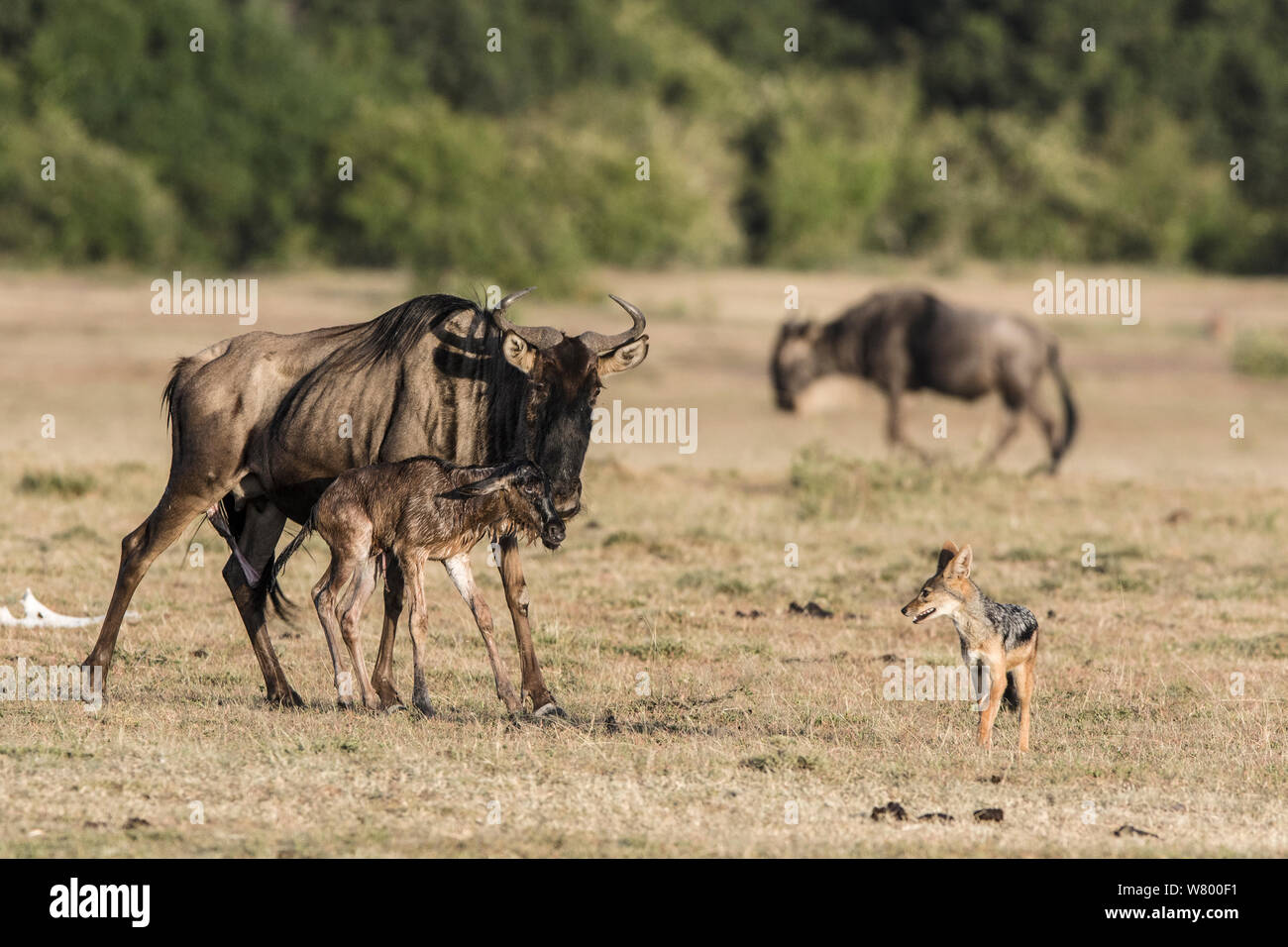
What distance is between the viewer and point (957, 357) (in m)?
21.0

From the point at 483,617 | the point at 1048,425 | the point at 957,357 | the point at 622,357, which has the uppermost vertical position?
the point at 957,357

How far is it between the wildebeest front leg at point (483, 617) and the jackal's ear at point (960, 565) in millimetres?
2066

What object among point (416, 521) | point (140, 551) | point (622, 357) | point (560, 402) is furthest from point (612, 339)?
point (140, 551)

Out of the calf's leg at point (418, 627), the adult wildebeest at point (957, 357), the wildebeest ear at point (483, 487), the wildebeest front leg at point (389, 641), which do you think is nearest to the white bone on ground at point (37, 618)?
the wildebeest front leg at point (389, 641)

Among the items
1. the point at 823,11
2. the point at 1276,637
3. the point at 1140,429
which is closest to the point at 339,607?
the point at 1276,637

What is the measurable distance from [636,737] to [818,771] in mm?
876

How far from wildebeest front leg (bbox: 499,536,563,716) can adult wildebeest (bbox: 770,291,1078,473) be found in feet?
39.2

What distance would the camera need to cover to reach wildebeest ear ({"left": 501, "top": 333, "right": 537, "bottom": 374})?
859 centimetres

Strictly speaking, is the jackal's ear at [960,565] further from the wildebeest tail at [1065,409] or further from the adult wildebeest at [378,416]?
the wildebeest tail at [1065,409]

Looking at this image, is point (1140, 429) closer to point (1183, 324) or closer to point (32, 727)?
point (1183, 324)

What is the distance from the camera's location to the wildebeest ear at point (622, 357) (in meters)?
8.83

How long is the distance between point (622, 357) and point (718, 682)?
2031mm

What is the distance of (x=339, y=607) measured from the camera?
8.98 meters

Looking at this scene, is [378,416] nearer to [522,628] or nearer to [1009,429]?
[522,628]
